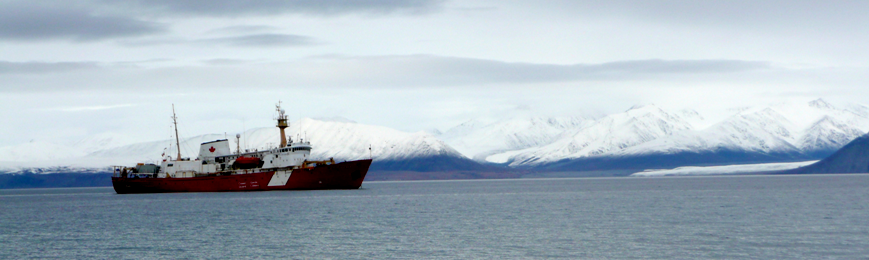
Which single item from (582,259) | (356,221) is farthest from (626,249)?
(356,221)

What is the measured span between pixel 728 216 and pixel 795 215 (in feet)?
18.8

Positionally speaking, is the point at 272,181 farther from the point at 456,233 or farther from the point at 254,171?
the point at 456,233

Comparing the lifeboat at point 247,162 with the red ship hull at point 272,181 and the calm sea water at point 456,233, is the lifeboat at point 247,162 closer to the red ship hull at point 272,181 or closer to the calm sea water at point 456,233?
the red ship hull at point 272,181

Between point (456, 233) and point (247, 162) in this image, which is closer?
point (456, 233)

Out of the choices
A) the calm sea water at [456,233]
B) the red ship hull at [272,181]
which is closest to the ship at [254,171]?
the red ship hull at [272,181]

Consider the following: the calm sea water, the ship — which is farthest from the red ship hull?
the calm sea water

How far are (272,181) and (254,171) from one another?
3218mm

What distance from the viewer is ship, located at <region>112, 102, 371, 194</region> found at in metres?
132

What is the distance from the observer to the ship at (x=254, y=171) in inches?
5212

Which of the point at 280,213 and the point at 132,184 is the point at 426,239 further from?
the point at 132,184

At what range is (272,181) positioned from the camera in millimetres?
134500

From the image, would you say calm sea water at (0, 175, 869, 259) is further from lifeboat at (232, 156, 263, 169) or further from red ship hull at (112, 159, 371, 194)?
lifeboat at (232, 156, 263, 169)

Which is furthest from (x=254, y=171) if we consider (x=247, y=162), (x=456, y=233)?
(x=456, y=233)

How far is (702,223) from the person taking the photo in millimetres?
65125
